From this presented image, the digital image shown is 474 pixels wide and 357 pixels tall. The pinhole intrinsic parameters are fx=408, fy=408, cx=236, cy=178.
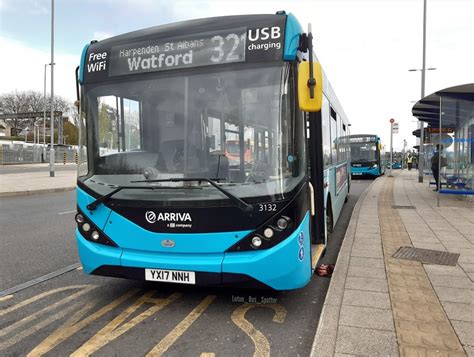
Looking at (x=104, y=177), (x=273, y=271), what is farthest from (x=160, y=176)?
(x=273, y=271)

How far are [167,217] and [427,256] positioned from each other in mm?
4077

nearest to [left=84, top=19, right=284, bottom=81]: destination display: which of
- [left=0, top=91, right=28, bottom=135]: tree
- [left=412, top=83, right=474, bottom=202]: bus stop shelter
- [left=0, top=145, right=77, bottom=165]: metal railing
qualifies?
[left=412, top=83, right=474, bottom=202]: bus stop shelter

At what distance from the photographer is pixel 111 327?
3672 millimetres

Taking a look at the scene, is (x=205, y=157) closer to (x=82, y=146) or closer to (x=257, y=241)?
(x=257, y=241)

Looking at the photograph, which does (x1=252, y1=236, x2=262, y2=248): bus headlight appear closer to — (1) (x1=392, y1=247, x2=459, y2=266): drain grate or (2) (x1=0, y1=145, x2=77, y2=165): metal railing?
(1) (x1=392, y1=247, x2=459, y2=266): drain grate

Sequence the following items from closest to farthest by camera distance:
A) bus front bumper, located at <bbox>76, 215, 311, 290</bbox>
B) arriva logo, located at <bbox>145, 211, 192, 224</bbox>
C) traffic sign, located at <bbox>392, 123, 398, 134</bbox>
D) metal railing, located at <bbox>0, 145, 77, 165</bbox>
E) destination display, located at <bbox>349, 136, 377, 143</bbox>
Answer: bus front bumper, located at <bbox>76, 215, 311, 290</bbox>
arriva logo, located at <bbox>145, 211, 192, 224</bbox>
destination display, located at <bbox>349, 136, 377, 143</bbox>
traffic sign, located at <bbox>392, 123, 398, 134</bbox>
metal railing, located at <bbox>0, 145, 77, 165</bbox>

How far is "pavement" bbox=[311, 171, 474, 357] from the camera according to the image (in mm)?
3166

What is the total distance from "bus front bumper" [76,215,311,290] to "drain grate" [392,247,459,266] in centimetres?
254

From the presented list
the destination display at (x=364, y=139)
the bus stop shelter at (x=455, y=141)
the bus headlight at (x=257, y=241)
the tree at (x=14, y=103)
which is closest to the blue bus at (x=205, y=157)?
the bus headlight at (x=257, y=241)

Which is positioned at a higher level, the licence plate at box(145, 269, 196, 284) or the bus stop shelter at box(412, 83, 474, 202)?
the bus stop shelter at box(412, 83, 474, 202)

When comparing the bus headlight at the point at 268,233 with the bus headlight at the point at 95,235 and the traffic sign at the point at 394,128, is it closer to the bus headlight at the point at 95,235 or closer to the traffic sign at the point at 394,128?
the bus headlight at the point at 95,235

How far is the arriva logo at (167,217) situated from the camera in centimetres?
373

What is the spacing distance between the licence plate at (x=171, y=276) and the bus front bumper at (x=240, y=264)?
4cm

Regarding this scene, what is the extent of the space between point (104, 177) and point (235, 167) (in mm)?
1394
